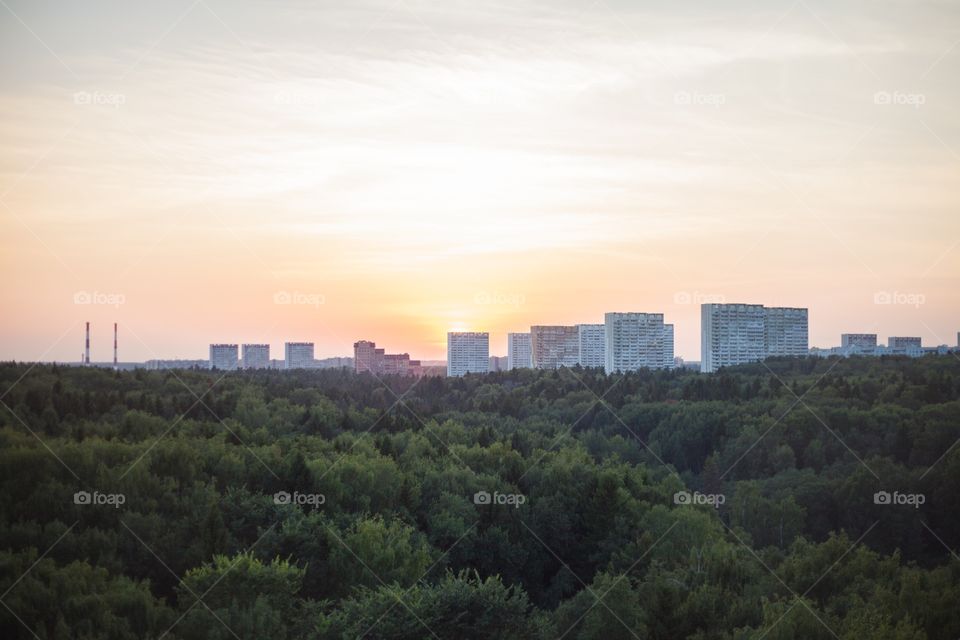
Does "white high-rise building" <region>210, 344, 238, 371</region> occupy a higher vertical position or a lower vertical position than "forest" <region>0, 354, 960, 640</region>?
higher

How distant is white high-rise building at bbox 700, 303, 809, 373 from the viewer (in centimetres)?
13500

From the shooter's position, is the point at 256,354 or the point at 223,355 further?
the point at 256,354

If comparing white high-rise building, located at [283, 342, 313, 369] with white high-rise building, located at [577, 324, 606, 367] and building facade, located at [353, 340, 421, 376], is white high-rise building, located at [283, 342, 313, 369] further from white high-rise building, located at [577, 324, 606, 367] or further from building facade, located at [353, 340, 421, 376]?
white high-rise building, located at [577, 324, 606, 367]

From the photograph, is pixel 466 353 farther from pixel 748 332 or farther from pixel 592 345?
pixel 748 332

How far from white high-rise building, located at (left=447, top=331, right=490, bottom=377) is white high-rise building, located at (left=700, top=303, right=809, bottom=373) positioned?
5290 centimetres

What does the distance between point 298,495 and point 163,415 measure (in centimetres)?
2509

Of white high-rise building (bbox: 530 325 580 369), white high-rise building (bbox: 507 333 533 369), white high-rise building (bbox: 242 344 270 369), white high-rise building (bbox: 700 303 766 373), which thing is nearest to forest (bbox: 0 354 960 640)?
white high-rise building (bbox: 700 303 766 373)

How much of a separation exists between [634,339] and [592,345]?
41.3 ft

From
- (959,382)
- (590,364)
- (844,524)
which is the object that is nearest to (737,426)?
(959,382)

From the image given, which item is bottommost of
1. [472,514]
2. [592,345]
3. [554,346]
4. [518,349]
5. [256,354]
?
[472,514]

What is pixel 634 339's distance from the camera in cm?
14662

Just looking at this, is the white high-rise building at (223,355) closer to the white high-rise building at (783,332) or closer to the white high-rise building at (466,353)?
the white high-rise building at (466,353)

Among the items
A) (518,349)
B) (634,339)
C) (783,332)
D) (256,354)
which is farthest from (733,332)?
(256,354)

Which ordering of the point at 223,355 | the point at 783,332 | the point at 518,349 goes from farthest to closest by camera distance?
the point at 518,349, the point at 223,355, the point at 783,332
